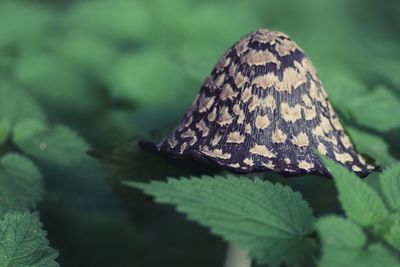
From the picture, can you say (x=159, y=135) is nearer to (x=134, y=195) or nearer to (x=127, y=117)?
(x=134, y=195)

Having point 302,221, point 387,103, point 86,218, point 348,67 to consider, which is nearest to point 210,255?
point 86,218

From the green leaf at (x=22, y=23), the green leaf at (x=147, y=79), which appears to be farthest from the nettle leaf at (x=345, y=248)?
the green leaf at (x=22, y=23)

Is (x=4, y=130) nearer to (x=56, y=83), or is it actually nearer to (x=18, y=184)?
(x=18, y=184)

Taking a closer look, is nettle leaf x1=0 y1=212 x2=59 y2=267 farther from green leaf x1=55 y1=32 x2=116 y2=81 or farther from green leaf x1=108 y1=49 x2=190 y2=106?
green leaf x1=55 y1=32 x2=116 y2=81

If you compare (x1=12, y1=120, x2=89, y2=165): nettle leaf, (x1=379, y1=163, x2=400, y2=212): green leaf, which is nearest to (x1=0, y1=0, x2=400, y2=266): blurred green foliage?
(x1=12, y1=120, x2=89, y2=165): nettle leaf

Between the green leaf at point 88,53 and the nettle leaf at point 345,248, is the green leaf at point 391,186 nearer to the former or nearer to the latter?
the nettle leaf at point 345,248

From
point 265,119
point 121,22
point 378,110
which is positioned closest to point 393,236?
point 265,119
